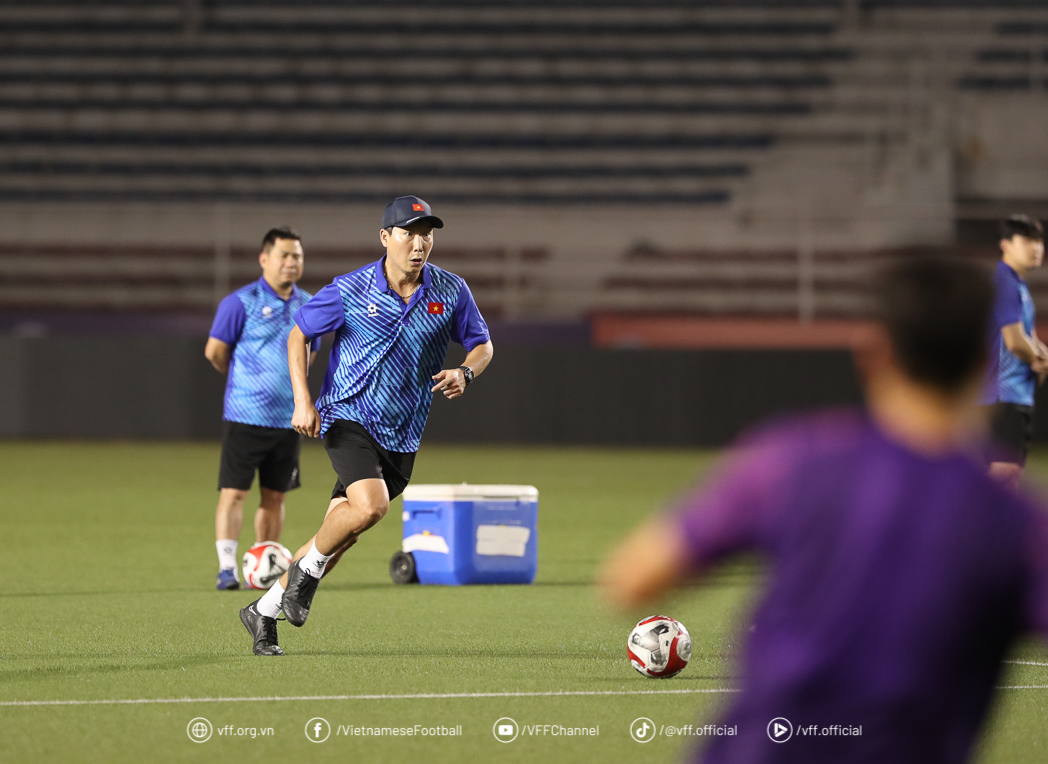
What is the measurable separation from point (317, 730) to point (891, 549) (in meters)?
3.26

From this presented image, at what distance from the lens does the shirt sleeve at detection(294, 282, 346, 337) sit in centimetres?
656

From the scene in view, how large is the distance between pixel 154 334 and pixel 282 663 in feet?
53.7

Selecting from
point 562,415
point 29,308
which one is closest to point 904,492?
point 562,415

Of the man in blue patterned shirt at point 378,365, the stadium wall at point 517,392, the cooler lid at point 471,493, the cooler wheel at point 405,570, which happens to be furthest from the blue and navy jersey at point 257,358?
Result: the stadium wall at point 517,392

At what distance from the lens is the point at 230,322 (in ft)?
29.5

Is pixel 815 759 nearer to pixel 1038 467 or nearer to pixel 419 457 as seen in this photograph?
pixel 1038 467

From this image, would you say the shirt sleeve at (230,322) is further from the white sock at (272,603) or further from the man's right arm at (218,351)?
the white sock at (272,603)

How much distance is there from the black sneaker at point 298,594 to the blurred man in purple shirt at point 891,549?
4.17 meters

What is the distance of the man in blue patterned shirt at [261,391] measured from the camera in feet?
29.3

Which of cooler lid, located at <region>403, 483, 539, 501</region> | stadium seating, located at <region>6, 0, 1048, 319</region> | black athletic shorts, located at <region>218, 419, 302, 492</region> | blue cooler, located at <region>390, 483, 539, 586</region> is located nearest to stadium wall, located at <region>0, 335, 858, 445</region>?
stadium seating, located at <region>6, 0, 1048, 319</region>

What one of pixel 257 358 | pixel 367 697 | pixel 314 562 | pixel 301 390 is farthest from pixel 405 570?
pixel 367 697

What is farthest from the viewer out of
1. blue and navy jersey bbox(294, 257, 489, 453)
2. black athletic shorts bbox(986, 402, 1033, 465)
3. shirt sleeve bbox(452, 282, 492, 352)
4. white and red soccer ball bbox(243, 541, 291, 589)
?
black athletic shorts bbox(986, 402, 1033, 465)

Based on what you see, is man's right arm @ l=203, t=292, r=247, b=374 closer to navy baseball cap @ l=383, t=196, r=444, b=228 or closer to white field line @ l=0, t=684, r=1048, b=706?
navy baseball cap @ l=383, t=196, r=444, b=228

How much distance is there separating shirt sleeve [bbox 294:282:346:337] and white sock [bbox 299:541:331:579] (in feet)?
3.09
